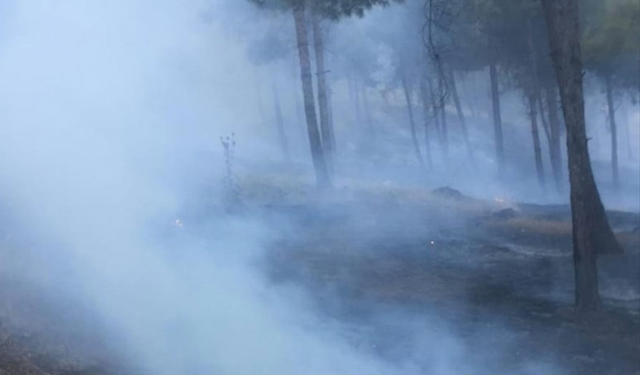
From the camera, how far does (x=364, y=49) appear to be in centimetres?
3388

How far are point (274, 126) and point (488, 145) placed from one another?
10116 mm

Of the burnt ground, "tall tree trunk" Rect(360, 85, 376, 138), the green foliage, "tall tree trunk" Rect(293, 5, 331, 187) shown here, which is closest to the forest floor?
the burnt ground

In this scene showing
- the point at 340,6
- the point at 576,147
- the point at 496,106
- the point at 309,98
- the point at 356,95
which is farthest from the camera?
the point at 356,95

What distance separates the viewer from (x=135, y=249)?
7652 mm

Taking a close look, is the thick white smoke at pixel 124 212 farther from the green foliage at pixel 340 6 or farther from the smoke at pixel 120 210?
the green foliage at pixel 340 6

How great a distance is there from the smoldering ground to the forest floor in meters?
0.04

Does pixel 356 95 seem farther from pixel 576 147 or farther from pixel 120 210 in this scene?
pixel 120 210

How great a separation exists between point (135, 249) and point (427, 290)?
4.83 m

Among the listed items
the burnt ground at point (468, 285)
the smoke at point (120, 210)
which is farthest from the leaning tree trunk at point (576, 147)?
the smoke at point (120, 210)

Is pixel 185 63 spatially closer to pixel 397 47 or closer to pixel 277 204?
pixel 277 204

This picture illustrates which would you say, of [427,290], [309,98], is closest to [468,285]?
[427,290]

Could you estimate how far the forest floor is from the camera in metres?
7.29

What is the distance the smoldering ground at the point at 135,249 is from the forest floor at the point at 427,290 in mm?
38

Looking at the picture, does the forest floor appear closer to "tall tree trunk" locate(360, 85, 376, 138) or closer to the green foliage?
the green foliage
